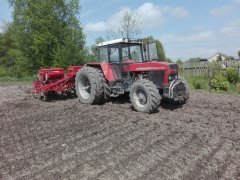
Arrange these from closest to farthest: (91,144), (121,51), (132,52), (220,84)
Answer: (91,144) → (121,51) → (132,52) → (220,84)

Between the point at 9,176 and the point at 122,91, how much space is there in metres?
5.03

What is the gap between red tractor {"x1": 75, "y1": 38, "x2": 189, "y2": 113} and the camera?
25.9 feet

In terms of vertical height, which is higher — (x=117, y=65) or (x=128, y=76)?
(x=117, y=65)

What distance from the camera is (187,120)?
275 inches

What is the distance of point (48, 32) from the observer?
23.3m

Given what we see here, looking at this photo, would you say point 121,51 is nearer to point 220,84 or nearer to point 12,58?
point 220,84

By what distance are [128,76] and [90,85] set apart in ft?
4.43

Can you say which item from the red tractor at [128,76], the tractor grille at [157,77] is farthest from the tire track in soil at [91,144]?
the tractor grille at [157,77]

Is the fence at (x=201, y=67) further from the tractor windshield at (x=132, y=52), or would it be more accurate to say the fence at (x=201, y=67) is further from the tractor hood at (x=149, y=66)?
the tractor hood at (x=149, y=66)

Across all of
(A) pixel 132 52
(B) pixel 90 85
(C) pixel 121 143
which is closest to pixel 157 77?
(A) pixel 132 52

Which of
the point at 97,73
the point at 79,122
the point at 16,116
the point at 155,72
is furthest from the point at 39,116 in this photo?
the point at 155,72

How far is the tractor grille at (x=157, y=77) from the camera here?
800 cm

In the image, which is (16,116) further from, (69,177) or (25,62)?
(25,62)

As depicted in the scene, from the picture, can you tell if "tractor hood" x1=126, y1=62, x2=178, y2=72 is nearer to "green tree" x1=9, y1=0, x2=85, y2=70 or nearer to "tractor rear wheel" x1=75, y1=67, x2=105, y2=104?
"tractor rear wheel" x1=75, y1=67, x2=105, y2=104
